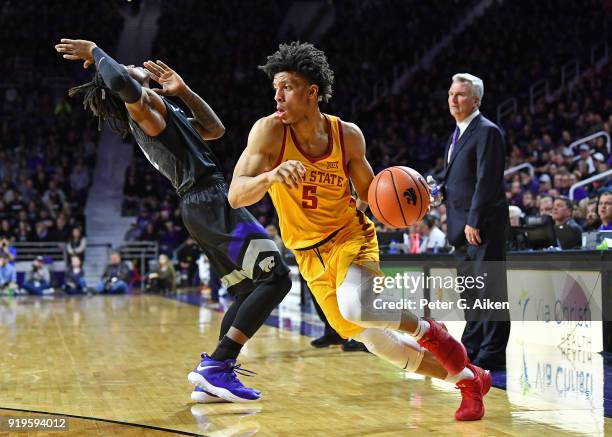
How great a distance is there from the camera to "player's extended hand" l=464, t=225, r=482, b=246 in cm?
560

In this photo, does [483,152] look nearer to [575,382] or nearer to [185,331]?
[575,382]

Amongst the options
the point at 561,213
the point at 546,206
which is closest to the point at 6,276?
the point at 546,206

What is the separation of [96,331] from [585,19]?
14.8m

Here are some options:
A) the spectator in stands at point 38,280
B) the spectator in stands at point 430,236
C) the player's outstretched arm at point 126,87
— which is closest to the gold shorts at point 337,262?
the player's outstretched arm at point 126,87

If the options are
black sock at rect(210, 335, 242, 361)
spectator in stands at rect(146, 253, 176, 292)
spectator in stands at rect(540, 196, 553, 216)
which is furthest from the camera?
spectator in stands at rect(146, 253, 176, 292)

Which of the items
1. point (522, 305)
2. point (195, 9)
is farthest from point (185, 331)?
point (195, 9)

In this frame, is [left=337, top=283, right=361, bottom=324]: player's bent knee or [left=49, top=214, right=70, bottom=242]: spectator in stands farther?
[left=49, top=214, right=70, bottom=242]: spectator in stands

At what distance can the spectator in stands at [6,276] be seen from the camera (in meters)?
16.7

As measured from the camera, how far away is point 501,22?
21750 millimetres

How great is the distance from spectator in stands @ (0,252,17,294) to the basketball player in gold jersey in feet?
45.1

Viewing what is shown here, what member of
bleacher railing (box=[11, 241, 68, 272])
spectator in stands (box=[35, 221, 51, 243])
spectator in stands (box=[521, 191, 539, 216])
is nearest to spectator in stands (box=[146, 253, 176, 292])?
bleacher railing (box=[11, 241, 68, 272])

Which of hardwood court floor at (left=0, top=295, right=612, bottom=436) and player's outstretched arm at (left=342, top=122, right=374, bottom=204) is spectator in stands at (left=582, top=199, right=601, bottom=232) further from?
player's outstretched arm at (left=342, top=122, right=374, bottom=204)

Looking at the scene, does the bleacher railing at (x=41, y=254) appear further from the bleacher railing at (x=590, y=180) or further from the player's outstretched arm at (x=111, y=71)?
the player's outstretched arm at (x=111, y=71)

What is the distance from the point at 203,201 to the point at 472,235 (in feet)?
6.02
